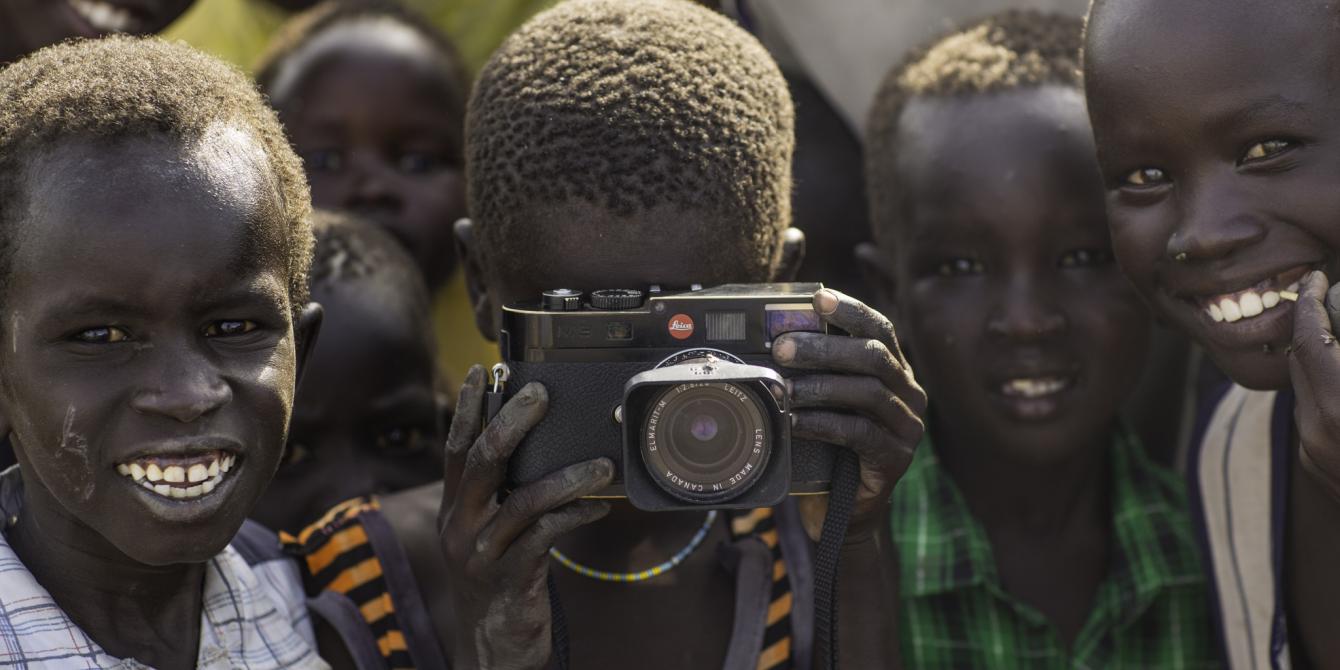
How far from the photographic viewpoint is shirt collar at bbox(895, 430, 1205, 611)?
2320 mm

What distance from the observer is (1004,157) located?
91.4 inches

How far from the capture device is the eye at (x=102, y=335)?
5.17 ft

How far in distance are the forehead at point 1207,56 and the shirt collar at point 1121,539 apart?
775 millimetres

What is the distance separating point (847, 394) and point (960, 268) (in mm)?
847


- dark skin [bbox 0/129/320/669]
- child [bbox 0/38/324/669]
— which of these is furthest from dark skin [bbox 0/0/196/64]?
dark skin [bbox 0/129/320/669]

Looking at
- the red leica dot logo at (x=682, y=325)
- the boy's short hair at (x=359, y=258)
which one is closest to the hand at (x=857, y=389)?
the red leica dot logo at (x=682, y=325)

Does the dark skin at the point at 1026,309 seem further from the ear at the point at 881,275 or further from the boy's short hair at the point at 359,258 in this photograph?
the boy's short hair at the point at 359,258

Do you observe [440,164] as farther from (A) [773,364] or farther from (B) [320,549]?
(A) [773,364]

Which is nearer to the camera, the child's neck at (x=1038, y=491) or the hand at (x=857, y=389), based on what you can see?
the hand at (x=857, y=389)

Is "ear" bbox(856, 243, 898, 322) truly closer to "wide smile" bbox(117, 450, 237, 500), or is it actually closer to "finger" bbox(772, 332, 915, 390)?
"finger" bbox(772, 332, 915, 390)

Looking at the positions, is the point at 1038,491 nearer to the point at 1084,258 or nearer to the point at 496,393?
the point at 1084,258

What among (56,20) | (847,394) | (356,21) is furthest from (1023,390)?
(56,20)

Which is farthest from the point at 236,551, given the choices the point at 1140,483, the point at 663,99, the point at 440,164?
the point at 1140,483

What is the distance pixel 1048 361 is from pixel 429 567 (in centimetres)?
105
